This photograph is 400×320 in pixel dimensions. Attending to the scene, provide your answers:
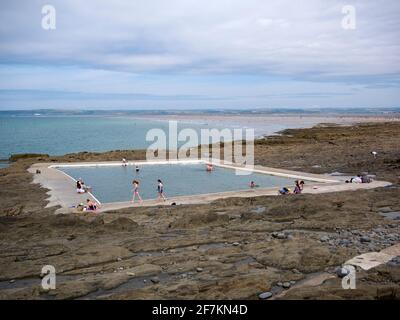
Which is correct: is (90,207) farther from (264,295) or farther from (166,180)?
(264,295)

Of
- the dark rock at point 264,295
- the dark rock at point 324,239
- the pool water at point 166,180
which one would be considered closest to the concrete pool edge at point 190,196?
the pool water at point 166,180

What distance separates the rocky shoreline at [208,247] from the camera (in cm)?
1095

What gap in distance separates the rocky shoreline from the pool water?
15.0 ft

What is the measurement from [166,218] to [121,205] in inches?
154

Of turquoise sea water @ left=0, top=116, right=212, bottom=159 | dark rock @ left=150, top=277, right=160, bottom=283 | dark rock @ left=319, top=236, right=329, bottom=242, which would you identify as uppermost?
turquoise sea water @ left=0, top=116, right=212, bottom=159

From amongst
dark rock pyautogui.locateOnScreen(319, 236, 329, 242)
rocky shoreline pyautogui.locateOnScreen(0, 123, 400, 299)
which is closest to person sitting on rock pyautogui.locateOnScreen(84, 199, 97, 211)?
rocky shoreline pyautogui.locateOnScreen(0, 123, 400, 299)

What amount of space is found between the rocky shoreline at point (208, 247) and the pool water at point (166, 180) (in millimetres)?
4567

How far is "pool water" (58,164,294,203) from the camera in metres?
26.7

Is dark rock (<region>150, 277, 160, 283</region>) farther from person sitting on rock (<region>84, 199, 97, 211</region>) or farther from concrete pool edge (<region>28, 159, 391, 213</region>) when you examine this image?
concrete pool edge (<region>28, 159, 391, 213</region>)

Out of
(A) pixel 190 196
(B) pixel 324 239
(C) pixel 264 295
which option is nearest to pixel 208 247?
(B) pixel 324 239

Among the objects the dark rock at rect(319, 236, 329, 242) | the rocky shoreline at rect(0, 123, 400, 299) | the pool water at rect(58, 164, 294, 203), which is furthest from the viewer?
the pool water at rect(58, 164, 294, 203)
